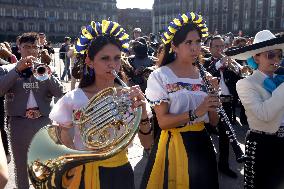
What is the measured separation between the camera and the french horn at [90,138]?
215 centimetres

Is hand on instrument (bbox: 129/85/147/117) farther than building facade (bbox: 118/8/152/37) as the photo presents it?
No

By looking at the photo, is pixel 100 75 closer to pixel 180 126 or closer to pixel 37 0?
pixel 180 126

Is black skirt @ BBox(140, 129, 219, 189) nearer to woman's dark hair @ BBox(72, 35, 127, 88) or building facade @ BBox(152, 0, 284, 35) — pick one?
woman's dark hair @ BBox(72, 35, 127, 88)

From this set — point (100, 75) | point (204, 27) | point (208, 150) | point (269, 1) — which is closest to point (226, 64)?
point (204, 27)

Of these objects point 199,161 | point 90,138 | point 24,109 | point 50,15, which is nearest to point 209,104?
point 199,161

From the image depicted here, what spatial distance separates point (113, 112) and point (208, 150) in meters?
1.10

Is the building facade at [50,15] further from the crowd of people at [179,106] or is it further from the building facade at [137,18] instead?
the crowd of people at [179,106]

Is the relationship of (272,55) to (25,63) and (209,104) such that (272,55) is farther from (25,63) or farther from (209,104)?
(25,63)

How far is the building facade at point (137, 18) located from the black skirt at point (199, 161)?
10567cm

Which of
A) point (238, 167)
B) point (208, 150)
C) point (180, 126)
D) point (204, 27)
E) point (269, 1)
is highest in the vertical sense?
point (269, 1)

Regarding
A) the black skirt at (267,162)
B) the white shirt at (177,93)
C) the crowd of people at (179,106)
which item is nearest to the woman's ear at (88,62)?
the crowd of people at (179,106)

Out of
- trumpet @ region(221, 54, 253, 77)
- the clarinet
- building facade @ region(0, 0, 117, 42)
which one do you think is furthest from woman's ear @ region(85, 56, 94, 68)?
building facade @ region(0, 0, 117, 42)

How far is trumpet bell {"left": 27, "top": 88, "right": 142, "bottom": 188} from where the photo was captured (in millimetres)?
2148

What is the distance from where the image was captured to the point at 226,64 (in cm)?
584
